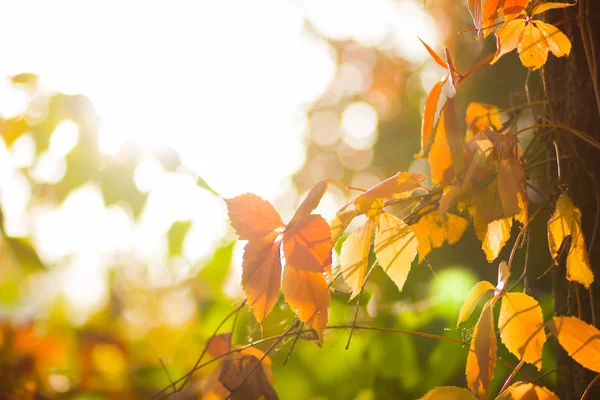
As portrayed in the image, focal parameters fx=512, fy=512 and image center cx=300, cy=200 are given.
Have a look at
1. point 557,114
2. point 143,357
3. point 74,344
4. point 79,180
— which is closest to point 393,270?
point 557,114

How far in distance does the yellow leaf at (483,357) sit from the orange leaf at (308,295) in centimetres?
13

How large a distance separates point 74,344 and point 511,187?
1.57m

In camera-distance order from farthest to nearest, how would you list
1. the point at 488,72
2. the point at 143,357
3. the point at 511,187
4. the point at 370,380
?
the point at 143,357 < the point at 488,72 < the point at 370,380 < the point at 511,187

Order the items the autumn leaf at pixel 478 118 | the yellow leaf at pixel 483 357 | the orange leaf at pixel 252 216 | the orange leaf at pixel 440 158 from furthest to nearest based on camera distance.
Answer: the autumn leaf at pixel 478 118 < the orange leaf at pixel 440 158 < the orange leaf at pixel 252 216 < the yellow leaf at pixel 483 357

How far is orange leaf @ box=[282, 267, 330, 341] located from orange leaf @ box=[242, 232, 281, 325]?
0.01m

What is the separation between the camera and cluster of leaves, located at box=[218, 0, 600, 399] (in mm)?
427

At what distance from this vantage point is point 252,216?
1.66ft

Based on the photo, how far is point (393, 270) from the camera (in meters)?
0.51

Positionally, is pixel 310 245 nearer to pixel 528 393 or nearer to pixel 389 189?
pixel 389 189

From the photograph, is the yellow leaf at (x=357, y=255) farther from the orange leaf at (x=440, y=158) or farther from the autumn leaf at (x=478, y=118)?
the autumn leaf at (x=478, y=118)

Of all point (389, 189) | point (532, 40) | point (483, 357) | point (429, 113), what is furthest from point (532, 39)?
point (483, 357)

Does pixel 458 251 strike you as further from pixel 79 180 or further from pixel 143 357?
pixel 143 357

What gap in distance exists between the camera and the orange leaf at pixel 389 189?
47 centimetres

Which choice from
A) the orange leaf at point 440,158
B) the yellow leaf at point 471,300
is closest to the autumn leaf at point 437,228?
the orange leaf at point 440,158
